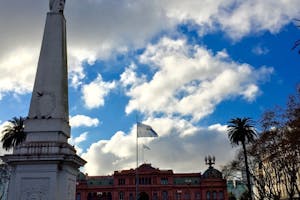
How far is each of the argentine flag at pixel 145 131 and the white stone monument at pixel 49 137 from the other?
13.7 metres

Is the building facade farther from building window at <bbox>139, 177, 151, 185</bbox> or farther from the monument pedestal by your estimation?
the monument pedestal

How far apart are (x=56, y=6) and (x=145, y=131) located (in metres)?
14.9

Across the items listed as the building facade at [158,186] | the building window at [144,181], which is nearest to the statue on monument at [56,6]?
the building facade at [158,186]

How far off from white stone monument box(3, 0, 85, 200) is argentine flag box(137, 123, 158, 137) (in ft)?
44.8

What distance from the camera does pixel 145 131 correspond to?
29.7m

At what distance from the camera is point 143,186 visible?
7950cm

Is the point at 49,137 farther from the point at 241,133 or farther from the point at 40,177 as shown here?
the point at 241,133

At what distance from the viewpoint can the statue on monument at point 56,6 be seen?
686 inches

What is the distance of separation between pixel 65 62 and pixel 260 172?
2796 cm

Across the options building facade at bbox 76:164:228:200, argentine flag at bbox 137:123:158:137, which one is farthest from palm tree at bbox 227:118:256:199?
building facade at bbox 76:164:228:200

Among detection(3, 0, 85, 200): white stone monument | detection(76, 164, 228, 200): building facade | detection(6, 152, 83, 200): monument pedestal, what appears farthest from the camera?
detection(76, 164, 228, 200): building facade

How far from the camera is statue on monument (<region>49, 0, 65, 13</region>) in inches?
686

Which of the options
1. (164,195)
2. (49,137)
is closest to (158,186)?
(164,195)

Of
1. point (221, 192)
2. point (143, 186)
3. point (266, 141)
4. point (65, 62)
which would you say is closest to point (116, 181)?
point (143, 186)
